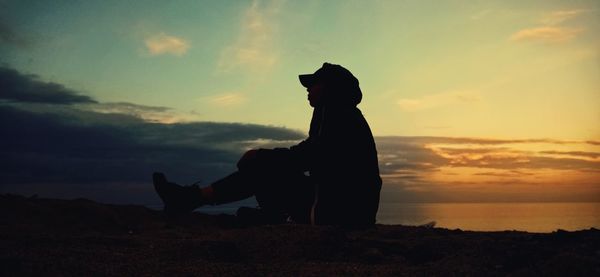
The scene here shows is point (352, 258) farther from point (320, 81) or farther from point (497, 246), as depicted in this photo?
point (320, 81)

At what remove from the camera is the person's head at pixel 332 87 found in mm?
4754

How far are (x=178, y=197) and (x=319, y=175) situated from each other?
1.25m

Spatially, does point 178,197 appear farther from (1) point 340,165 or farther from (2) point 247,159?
(1) point 340,165

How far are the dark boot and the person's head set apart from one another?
144 centimetres

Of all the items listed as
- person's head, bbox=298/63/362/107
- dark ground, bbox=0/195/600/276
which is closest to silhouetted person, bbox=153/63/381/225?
person's head, bbox=298/63/362/107

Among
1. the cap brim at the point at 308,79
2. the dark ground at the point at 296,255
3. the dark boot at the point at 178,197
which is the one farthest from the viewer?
the cap brim at the point at 308,79

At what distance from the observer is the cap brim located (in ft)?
15.9

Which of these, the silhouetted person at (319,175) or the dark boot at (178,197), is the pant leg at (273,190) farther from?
the dark boot at (178,197)

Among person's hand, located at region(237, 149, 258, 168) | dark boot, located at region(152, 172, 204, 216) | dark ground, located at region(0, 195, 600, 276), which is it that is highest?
person's hand, located at region(237, 149, 258, 168)

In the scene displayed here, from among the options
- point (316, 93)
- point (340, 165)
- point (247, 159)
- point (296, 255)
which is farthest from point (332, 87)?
point (296, 255)

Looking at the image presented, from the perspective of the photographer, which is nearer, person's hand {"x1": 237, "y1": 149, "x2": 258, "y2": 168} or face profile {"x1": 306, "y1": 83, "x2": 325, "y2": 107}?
person's hand {"x1": 237, "y1": 149, "x2": 258, "y2": 168}

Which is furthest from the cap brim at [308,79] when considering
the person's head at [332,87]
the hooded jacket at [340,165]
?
the hooded jacket at [340,165]

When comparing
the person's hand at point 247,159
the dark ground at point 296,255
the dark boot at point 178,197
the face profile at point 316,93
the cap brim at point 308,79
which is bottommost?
the dark ground at point 296,255

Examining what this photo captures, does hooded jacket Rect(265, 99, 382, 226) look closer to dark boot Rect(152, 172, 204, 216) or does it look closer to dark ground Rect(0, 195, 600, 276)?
dark ground Rect(0, 195, 600, 276)
